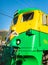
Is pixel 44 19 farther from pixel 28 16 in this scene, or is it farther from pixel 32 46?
pixel 32 46

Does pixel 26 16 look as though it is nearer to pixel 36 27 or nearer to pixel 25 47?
pixel 36 27

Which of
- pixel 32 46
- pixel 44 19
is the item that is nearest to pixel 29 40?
pixel 32 46

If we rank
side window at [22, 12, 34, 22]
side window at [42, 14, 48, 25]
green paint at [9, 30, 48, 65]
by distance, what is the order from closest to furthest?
green paint at [9, 30, 48, 65], side window at [42, 14, 48, 25], side window at [22, 12, 34, 22]

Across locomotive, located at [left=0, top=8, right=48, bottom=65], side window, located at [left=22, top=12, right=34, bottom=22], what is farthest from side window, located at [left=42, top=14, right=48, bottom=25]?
side window, located at [left=22, top=12, right=34, bottom=22]

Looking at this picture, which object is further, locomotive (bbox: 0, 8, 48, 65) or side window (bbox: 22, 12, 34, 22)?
side window (bbox: 22, 12, 34, 22)

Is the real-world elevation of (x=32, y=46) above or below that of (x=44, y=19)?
below

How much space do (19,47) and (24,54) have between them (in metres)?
0.43

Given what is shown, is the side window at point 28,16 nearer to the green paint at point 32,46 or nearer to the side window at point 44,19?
the side window at point 44,19

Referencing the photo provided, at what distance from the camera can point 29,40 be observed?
31.6 ft

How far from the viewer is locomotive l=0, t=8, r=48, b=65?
948 cm

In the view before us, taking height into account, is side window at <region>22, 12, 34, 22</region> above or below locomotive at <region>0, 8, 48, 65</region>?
above

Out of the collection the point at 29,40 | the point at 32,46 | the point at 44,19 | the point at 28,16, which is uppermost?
the point at 28,16

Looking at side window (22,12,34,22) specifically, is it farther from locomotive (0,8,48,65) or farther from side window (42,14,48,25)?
side window (42,14,48,25)

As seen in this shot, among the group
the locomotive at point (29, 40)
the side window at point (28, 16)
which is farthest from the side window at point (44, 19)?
the side window at point (28, 16)
